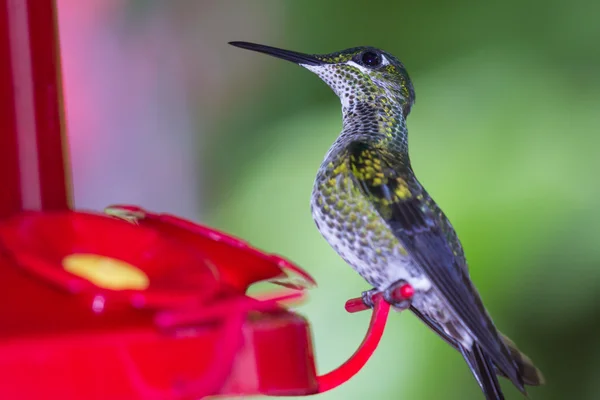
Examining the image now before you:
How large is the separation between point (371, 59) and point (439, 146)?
0.61 metres

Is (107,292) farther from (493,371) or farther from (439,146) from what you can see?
(439,146)

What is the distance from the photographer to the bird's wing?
97 centimetres

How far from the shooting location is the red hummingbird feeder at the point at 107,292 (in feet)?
1.50

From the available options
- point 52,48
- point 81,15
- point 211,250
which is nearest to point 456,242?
point 211,250

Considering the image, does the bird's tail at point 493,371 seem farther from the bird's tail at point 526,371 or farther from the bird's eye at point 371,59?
the bird's eye at point 371,59

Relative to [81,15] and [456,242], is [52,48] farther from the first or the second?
[81,15]

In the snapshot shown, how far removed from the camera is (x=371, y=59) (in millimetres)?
1188

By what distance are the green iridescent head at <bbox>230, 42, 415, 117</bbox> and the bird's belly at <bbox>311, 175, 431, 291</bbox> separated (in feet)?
0.67

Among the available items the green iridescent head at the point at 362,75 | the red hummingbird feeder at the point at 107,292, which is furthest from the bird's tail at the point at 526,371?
the green iridescent head at the point at 362,75

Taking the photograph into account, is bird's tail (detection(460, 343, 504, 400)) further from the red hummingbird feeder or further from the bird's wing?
the red hummingbird feeder

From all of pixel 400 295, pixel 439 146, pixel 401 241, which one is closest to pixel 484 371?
pixel 401 241

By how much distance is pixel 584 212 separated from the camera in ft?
5.50

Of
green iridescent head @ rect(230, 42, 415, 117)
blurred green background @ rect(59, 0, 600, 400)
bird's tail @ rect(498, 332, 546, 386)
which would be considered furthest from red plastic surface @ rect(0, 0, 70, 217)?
blurred green background @ rect(59, 0, 600, 400)

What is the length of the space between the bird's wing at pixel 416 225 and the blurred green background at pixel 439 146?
69cm
